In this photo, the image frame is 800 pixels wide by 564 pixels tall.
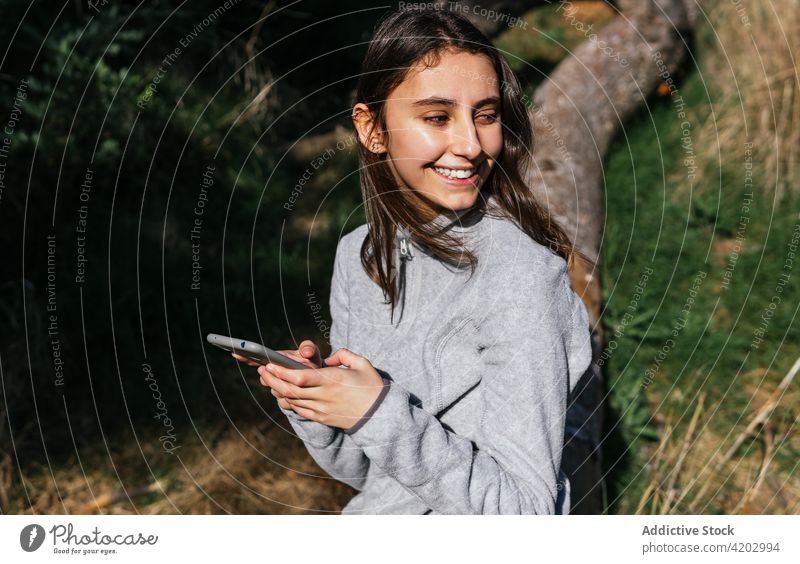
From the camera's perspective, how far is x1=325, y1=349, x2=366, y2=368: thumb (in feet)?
4.91

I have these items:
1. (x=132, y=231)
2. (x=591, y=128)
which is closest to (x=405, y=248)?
(x=132, y=231)

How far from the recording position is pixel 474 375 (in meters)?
1.68

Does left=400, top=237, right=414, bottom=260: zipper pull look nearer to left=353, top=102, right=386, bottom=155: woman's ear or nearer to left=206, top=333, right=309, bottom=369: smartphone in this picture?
left=353, top=102, right=386, bottom=155: woman's ear

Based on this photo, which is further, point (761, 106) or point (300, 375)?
point (761, 106)

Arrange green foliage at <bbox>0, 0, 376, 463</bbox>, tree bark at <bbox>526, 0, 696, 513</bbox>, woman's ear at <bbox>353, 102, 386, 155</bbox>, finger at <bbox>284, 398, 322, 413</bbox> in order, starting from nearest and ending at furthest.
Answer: finger at <bbox>284, 398, 322, 413</bbox>
woman's ear at <bbox>353, 102, 386, 155</bbox>
tree bark at <bbox>526, 0, 696, 513</bbox>
green foliage at <bbox>0, 0, 376, 463</bbox>

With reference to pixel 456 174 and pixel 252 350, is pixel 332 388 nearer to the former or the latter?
pixel 252 350

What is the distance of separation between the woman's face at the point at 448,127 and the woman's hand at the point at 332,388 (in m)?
0.38

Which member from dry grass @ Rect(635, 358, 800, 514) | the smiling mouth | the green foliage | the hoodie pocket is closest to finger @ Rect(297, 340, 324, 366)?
the hoodie pocket

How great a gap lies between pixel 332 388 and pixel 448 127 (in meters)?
0.54

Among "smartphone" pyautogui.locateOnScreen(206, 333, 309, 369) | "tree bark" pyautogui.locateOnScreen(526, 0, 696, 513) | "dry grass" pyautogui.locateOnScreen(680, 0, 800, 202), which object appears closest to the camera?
"smartphone" pyautogui.locateOnScreen(206, 333, 309, 369)

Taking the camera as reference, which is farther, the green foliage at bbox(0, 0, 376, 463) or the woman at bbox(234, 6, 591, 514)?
the green foliage at bbox(0, 0, 376, 463)

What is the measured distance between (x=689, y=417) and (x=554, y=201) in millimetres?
950

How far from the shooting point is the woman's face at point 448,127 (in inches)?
59.3
